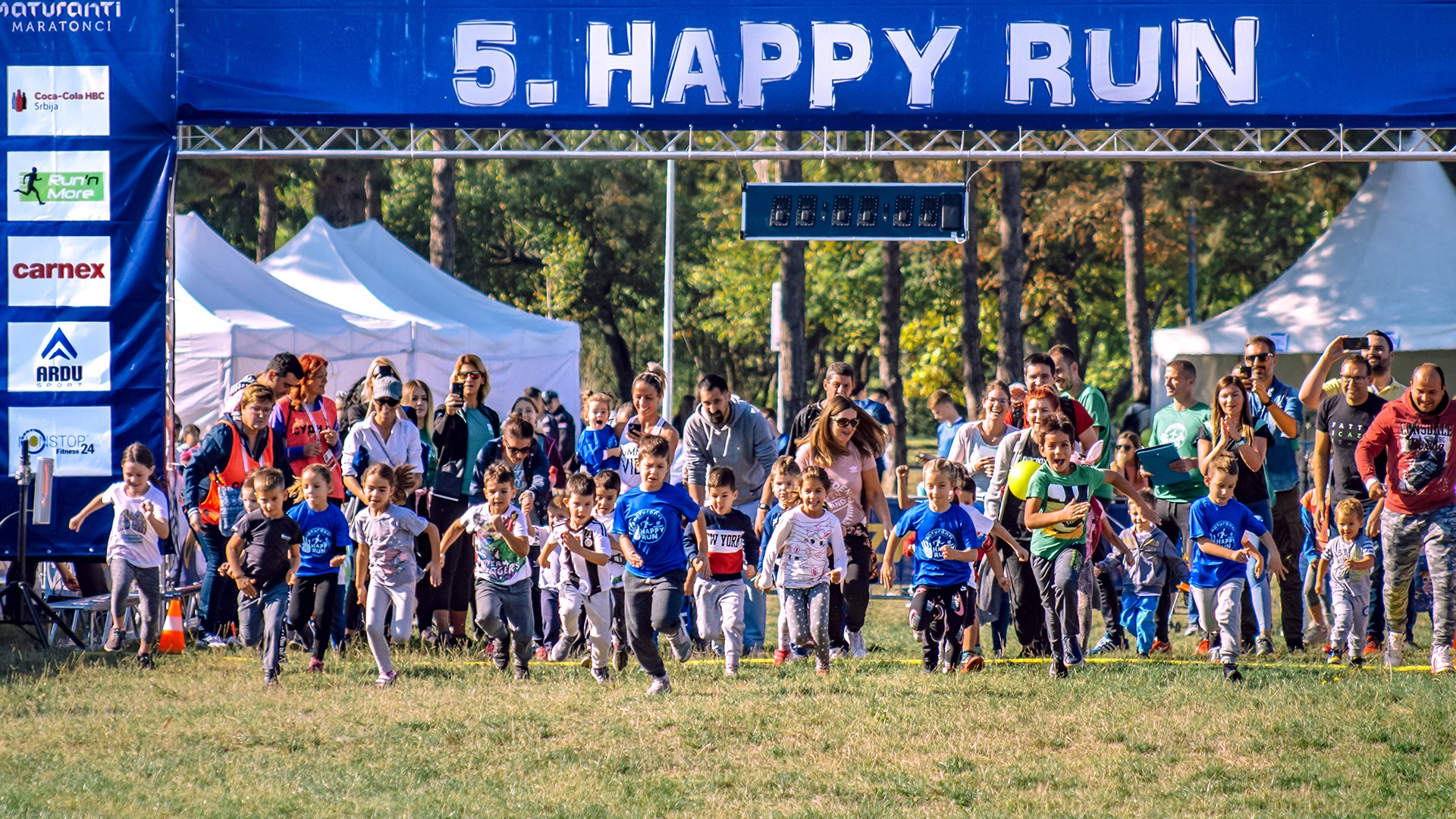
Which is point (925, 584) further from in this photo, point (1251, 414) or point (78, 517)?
point (78, 517)

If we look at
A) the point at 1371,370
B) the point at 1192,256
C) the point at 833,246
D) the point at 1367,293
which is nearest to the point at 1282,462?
the point at 1371,370

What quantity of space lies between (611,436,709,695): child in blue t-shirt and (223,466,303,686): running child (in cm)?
210

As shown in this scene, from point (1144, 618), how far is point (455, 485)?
4994mm

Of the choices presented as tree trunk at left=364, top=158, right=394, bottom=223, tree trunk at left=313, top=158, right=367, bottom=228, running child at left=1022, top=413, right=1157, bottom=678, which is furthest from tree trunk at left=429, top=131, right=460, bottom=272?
running child at left=1022, top=413, right=1157, bottom=678

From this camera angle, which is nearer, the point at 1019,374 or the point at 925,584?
the point at 925,584

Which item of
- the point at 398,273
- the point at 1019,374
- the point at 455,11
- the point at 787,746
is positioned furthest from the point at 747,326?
the point at 787,746

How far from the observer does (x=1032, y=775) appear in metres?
7.14

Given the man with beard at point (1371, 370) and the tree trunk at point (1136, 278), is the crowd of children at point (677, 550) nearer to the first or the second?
the man with beard at point (1371, 370)

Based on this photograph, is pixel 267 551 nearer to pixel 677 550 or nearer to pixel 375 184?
pixel 677 550

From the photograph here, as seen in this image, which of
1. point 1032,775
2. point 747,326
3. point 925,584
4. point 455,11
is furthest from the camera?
point 747,326

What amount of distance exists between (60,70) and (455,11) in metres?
2.91

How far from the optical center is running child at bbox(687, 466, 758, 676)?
952 cm

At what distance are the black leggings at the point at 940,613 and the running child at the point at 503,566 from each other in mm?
2391

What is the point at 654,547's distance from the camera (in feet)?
29.5
